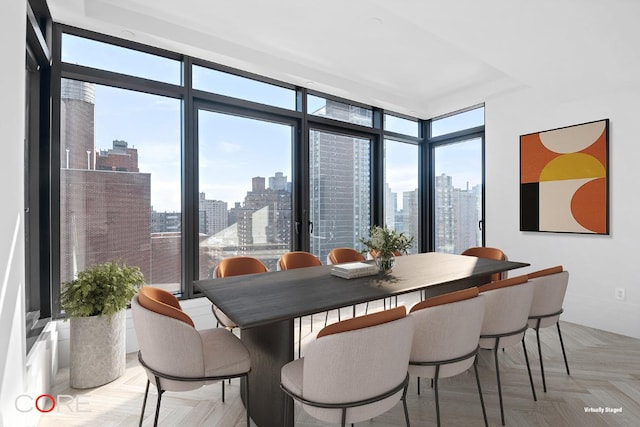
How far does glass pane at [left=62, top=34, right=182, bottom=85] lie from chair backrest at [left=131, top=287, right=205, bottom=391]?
2524 mm

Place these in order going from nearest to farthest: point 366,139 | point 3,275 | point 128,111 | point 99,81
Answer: point 3,275, point 99,81, point 128,111, point 366,139

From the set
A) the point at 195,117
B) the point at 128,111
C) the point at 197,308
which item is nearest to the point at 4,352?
the point at 197,308

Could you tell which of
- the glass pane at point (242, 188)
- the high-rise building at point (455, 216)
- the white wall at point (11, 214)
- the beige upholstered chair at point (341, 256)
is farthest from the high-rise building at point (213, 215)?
the high-rise building at point (455, 216)

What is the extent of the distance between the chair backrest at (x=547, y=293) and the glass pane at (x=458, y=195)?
282cm

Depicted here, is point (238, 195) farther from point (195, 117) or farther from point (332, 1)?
point (332, 1)

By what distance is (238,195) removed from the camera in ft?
13.1

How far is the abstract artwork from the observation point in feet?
12.1

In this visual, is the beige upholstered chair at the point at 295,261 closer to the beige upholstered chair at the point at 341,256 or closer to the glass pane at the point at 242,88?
the beige upholstered chair at the point at 341,256

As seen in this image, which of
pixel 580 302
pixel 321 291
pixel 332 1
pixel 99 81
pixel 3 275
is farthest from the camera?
pixel 580 302

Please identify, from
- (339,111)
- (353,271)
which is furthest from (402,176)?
(353,271)

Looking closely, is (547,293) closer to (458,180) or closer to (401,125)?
(458,180)

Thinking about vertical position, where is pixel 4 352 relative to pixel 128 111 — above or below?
below

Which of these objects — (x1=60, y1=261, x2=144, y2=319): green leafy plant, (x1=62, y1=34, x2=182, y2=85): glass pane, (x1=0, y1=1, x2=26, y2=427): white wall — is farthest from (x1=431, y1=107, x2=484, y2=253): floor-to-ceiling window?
(x1=0, y1=1, x2=26, y2=427): white wall

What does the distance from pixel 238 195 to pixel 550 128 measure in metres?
3.84
